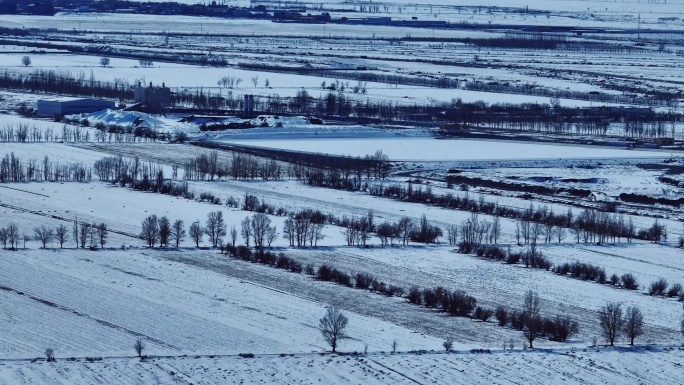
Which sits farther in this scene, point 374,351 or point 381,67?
point 381,67

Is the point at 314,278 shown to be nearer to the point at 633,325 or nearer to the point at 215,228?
the point at 215,228

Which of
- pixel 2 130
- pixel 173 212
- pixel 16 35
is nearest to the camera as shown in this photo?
pixel 173 212

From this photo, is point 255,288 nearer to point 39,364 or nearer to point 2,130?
point 39,364

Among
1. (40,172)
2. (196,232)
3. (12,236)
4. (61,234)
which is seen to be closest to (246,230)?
(196,232)

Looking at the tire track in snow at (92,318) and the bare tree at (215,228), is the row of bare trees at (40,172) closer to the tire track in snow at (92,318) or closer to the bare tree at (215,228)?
the bare tree at (215,228)

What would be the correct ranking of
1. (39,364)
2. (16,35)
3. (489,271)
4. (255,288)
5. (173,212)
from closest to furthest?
(39,364), (255,288), (489,271), (173,212), (16,35)

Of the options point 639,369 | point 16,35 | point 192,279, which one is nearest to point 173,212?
point 192,279

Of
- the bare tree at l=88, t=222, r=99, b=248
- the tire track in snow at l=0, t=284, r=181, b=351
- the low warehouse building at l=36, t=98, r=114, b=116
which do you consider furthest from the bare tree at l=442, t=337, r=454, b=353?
the low warehouse building at l=36, t=98, r=114, b=116
